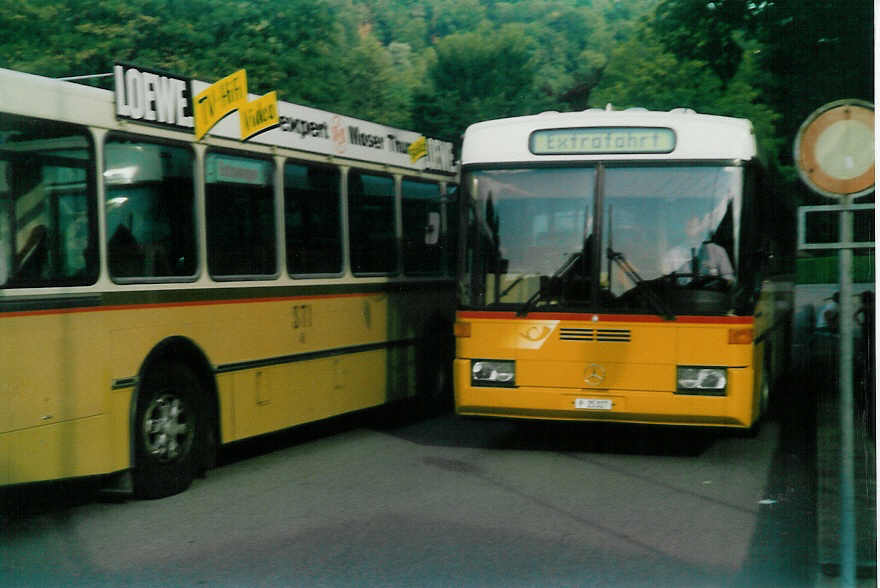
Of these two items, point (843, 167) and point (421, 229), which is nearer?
point (843, 167)

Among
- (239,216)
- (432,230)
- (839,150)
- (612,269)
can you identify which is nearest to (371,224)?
(432,230)

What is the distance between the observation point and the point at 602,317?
932 cm

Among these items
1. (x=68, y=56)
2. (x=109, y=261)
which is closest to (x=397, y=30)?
(x=68, y=56)

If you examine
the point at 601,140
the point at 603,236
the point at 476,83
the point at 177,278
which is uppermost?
the point at 476,83

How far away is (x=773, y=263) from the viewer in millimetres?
11258

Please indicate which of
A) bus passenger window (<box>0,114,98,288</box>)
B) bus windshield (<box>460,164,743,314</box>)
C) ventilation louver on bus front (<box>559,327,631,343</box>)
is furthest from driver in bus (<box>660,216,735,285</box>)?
bus passenger window (<box>0,114,98,288</box>)

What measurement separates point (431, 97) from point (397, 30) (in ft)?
48.6

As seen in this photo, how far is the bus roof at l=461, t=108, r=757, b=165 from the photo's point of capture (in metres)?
9.27

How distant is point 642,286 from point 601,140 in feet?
4.11

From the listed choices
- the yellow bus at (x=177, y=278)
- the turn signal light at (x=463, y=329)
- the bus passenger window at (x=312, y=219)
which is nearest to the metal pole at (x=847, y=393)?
the turn signal light at (x=463, y=329)

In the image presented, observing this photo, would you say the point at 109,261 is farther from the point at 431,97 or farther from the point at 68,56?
the point at 431,97

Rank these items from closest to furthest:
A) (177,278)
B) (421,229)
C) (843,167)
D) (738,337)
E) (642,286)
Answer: (843,167)
(177,278)
(738,337)
(642,286)
(421,229)

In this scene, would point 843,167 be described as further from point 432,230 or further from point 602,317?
point 432,230

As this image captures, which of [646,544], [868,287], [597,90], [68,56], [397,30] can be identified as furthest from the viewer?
[597,90]
